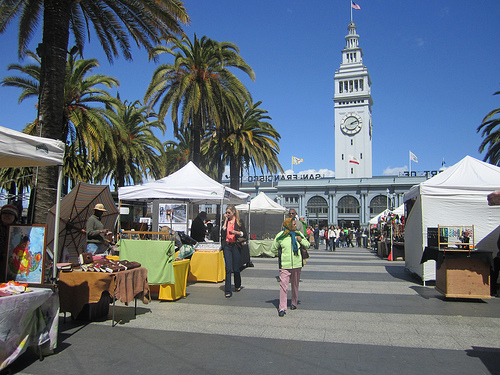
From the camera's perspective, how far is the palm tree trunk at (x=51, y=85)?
924 cm

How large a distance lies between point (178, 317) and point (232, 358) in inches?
88.7

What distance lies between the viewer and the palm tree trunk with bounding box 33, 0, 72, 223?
924cm

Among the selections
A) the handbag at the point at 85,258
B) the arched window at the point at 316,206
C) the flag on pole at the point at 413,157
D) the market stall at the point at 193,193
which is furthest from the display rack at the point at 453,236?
the arched window at the point at 316,206

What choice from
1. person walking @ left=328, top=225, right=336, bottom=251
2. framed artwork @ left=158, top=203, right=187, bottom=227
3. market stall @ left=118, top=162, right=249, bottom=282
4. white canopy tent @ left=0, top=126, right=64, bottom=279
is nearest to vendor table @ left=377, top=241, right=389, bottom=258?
person walking @ left=328, top=225, right=336, bottom=251

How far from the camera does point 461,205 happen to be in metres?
10.3

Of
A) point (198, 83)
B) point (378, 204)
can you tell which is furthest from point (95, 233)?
point (378, 204)

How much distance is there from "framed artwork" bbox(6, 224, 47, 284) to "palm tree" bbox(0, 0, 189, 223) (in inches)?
151

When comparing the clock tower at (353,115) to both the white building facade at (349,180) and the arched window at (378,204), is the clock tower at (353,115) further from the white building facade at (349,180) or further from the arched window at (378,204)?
the arched window at (378,204)

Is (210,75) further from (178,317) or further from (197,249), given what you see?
(178,317)

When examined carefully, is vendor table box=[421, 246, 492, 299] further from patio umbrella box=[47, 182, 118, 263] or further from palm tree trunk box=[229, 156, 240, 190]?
palm tree trunk box=[229, 156, 240, 190]

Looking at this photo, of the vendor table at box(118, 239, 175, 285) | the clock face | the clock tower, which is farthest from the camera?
the clock face

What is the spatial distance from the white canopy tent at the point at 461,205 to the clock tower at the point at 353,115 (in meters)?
73.3

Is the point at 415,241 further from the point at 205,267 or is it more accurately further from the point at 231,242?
the point at 205,267

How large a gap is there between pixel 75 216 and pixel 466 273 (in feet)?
31.0
